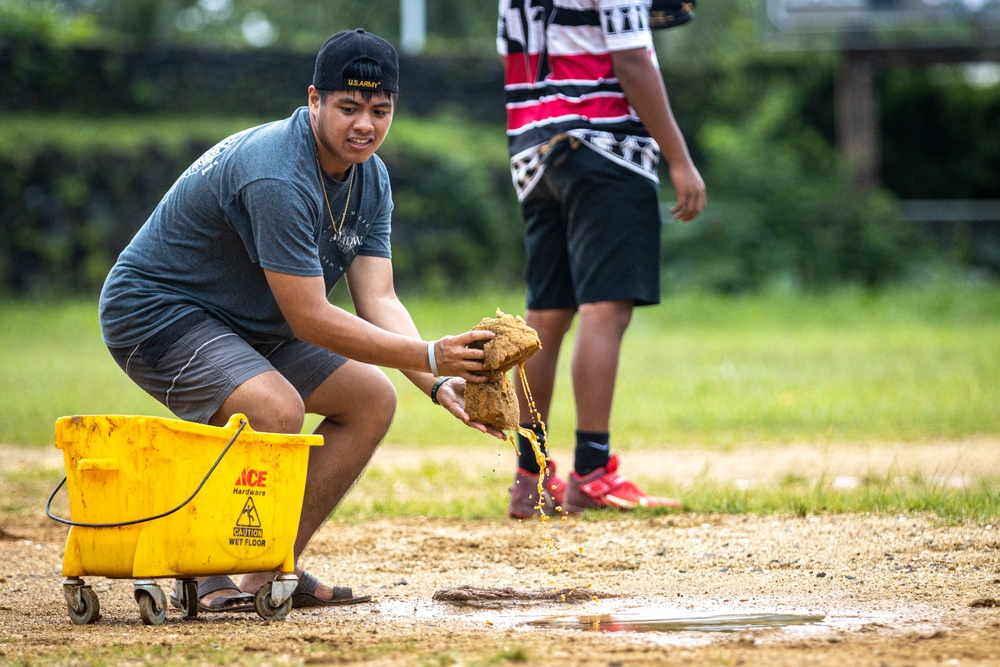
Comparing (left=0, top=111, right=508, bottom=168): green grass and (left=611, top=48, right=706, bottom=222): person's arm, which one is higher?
(left=0, top=111, right=508, bottom=168): green grass

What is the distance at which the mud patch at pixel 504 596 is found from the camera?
12.9ft

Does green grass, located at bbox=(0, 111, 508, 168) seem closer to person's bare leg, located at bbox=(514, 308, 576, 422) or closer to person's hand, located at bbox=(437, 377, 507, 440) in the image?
person's bare leg, located at bbox=(514, 308, 576, 422)

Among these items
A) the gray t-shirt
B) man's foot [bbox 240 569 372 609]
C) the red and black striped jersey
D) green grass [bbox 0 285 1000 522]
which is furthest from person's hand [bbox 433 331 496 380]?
green grass [bbox 0 285 1000 522]

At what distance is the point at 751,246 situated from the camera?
17.4 meters

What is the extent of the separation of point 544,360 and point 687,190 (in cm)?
92

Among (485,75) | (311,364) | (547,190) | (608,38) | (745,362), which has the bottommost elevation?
(745,362)

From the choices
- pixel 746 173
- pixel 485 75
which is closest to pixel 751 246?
pixel 746 173

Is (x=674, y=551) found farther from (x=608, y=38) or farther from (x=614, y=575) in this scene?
(x=608, y=38)

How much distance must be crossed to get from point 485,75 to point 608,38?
15.5 metres

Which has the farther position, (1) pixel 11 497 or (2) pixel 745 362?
(2) pixel 745 362

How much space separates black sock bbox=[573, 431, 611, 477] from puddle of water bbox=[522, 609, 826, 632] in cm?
138

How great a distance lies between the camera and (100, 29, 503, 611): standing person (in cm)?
358

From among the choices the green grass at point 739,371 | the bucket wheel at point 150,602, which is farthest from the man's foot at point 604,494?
the green grass at point 739,371

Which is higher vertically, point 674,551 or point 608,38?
point 608,38
